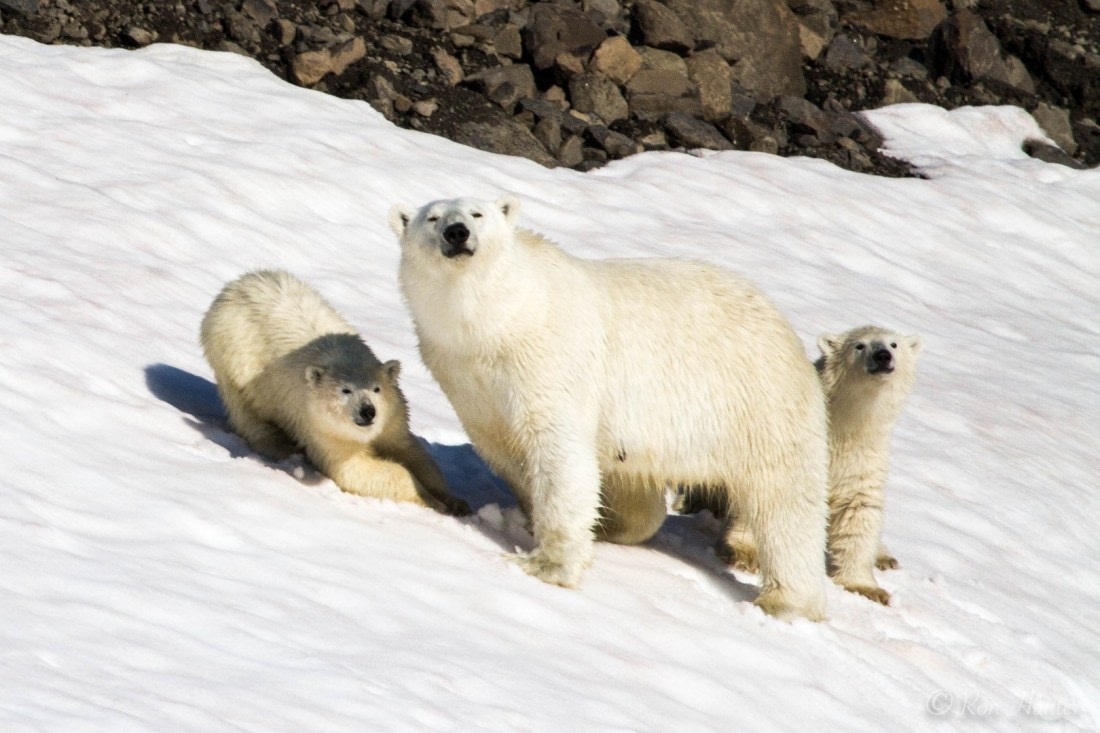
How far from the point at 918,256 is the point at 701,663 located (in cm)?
1058

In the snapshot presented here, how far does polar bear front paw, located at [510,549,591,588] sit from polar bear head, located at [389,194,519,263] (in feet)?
4.47

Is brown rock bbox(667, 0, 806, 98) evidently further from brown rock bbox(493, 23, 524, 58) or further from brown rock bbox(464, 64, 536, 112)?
brown rock bbox(464, 64, 536, 112)

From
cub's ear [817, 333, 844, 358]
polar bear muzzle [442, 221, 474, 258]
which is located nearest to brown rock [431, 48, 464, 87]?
cub's ear [817, 333, 844, 358]

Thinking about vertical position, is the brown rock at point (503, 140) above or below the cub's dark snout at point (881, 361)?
below

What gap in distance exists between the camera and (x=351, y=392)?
700 centimetres

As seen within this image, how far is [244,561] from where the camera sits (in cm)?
564

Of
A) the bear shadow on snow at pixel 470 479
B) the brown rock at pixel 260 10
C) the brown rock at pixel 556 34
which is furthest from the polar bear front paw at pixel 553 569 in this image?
the brown rock at pixel 556 34

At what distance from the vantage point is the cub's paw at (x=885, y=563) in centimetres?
824

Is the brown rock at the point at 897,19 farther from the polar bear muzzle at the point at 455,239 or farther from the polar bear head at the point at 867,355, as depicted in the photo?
the polar bear muzzle at the point at 455,239

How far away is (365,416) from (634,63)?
38.5 feet

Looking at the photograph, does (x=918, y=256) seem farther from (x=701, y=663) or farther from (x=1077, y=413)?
(x=701, y=663)

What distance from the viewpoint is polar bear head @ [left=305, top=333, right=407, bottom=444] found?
22.8 feet

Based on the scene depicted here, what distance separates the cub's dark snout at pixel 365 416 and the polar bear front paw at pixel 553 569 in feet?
3.39

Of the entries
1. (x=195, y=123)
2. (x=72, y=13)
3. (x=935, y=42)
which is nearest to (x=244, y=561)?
(x=195, y=123)
